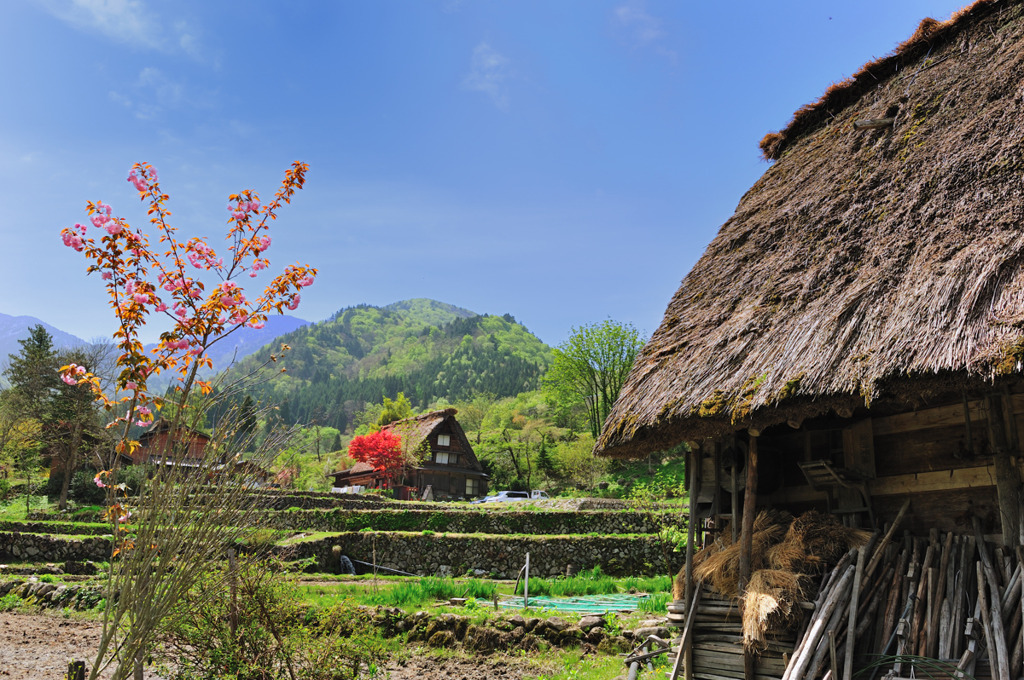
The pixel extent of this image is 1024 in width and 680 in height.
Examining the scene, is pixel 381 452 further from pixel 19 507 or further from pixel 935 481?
pixel 935 481

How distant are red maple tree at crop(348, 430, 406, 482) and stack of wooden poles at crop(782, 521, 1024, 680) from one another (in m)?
34.1

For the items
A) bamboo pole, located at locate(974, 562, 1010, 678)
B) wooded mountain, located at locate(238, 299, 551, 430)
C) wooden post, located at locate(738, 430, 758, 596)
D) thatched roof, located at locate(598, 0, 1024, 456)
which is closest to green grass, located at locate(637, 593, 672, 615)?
thatched roof, located at locate(598, 0, 1024, 456)

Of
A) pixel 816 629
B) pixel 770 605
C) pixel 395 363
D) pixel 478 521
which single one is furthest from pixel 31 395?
pixel 395 363

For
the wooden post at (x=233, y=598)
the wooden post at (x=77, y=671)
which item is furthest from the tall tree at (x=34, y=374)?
the wooden post at (x=233, y=598)

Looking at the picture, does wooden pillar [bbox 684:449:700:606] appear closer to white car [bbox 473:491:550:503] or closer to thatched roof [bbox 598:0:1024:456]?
thatched roof [bbox 598:0:1024:456]

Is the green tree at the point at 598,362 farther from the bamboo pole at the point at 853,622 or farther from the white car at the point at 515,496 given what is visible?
the bamboo pole at the point at 853,622

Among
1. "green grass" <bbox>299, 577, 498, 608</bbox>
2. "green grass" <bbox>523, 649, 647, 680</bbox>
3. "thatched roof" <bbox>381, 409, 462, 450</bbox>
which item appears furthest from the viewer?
"thatched roof" <bbox>381, 409, 462, 450</bbox>

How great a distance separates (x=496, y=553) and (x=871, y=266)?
15959 millimetres

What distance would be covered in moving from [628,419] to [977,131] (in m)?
4.26

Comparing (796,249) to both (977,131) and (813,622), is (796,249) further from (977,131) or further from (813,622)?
(813,622)

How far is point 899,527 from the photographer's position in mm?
6215

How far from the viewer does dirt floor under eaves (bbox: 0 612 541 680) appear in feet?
27.3

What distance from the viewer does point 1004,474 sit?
17.7 ft

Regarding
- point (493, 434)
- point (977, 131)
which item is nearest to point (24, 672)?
point (977, 131)
